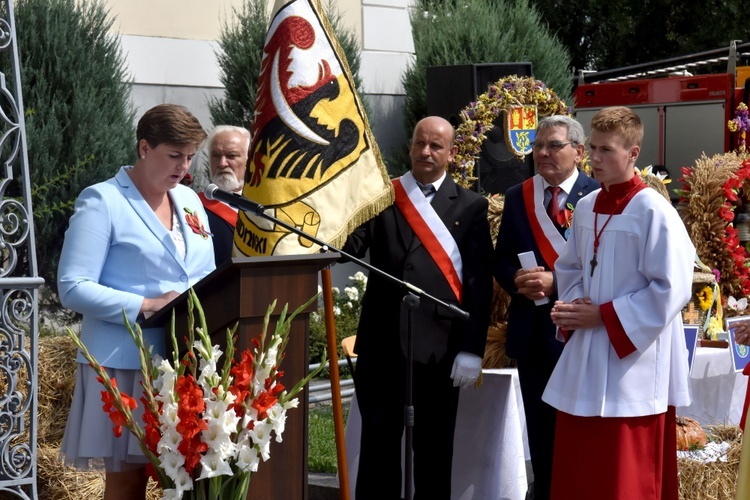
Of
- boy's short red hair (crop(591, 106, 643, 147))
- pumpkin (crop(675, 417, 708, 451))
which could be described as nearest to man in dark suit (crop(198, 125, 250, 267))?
boy's short red hair (crop(591, 106, 643, 147))

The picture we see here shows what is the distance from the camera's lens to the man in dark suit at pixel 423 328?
524 cm

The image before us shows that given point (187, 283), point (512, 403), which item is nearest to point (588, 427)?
point (512, 403)

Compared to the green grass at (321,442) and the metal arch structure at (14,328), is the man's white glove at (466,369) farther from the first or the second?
the metal arch structure at (14,328)

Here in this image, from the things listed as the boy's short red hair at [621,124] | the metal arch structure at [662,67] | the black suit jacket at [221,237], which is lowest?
the black suit jacket at [221,237]

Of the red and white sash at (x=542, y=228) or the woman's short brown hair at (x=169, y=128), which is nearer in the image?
the woman's short brown hair at (x=169, y=128)

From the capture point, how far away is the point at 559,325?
184 inches

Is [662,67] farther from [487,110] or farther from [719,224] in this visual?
[487,110]

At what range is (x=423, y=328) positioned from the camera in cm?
525

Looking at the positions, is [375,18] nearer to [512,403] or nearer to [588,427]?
[512,403]

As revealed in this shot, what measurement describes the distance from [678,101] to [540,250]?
11.1 m

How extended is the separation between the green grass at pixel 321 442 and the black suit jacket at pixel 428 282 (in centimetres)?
110

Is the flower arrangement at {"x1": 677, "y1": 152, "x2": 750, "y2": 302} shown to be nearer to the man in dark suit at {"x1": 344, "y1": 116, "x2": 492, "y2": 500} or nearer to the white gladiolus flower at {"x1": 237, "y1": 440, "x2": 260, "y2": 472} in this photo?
the man in dark suit at {"x1": 344, "y1": 116, "x2": 492, "y2": 500}

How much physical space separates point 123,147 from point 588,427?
20.3 feet

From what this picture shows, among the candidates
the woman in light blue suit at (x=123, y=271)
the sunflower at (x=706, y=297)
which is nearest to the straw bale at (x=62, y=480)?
the woman in light blue suit at (x=123, y=271)
